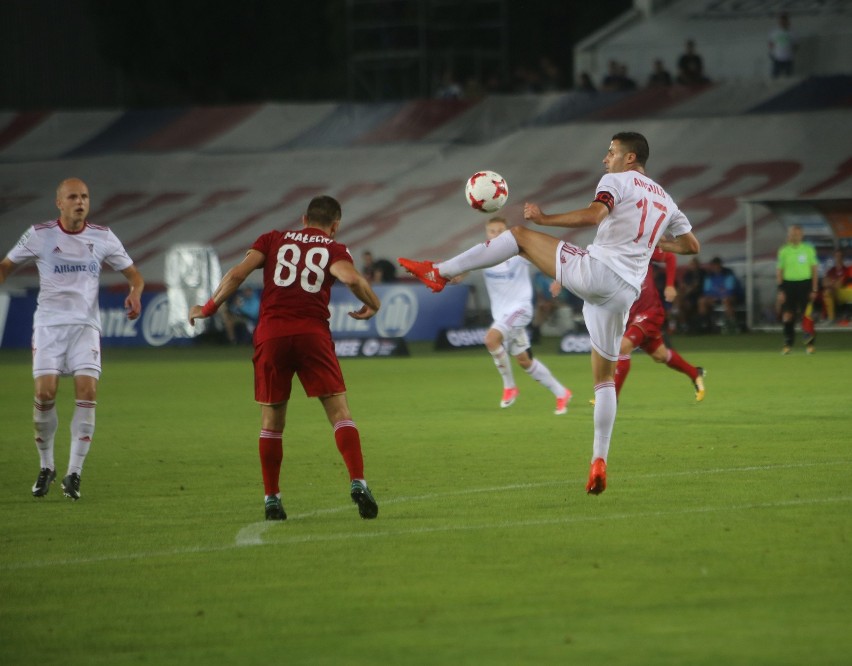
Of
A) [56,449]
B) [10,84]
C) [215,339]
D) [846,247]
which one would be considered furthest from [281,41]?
[56,449]

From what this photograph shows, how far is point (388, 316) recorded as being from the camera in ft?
100

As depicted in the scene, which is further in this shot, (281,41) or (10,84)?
(281,41)

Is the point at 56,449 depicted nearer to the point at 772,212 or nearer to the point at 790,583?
the point at 790,583

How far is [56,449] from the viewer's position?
A: 46.1 ft

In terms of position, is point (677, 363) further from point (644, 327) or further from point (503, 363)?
point (503, 363)

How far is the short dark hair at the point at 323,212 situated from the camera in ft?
30.3

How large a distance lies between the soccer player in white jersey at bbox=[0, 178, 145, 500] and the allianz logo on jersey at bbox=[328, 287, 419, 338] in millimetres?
19112

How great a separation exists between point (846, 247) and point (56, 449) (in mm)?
20740

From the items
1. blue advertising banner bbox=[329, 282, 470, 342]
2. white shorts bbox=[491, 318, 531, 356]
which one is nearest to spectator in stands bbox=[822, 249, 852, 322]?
blue advertising banner bbox=[329, 282, 470, 342]

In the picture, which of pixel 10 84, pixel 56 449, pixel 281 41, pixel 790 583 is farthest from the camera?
pixel 281 41

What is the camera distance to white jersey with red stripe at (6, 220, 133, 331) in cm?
1069

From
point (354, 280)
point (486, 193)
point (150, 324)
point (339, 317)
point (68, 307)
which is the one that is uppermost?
point (486, 193)

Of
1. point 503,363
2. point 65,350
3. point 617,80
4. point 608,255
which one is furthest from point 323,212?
point 617,80

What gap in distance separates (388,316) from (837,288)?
8.76 metres
